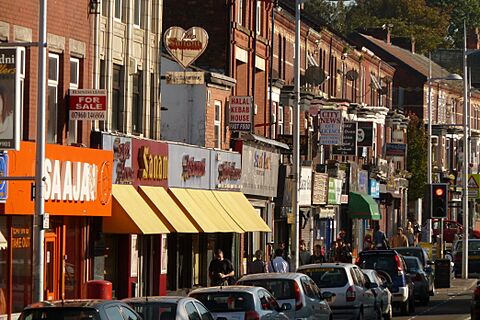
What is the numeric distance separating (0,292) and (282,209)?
27723 mm

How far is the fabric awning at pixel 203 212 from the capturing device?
40.1 metres

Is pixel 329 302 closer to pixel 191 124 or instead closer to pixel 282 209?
pixel 191 124

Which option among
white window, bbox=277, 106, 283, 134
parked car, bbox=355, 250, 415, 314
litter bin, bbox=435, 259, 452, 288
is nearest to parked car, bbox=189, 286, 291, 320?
parked car, bbox=355, 250, 415, 314

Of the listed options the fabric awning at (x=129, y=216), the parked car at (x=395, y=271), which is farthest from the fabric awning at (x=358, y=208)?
the fabric awning at (x=129, y=216)

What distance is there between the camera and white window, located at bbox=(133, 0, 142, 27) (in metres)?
38.6

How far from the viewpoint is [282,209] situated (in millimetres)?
56438

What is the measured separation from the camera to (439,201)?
55062 mm

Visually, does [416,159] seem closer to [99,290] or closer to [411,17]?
[411,17]

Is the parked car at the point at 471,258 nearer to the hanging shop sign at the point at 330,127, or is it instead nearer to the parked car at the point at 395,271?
the hanging shop sign at the point at 330,127

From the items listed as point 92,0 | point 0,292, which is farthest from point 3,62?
point 92,0

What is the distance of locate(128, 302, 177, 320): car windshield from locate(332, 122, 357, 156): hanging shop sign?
1694 inches

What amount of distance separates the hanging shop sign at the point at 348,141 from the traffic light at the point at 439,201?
953 centimetres

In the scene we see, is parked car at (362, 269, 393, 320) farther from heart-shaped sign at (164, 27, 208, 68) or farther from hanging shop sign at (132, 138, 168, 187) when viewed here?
heart-shaped sign at (164, 27, 208, 68)

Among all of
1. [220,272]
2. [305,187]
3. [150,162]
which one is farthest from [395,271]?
[305,187]
